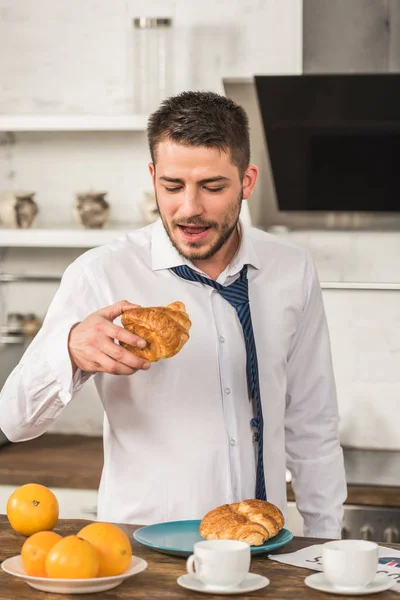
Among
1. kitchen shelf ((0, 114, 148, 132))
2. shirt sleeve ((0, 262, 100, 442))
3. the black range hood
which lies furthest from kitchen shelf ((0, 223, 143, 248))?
shirt sleeve ((0, 262, 100, 442))

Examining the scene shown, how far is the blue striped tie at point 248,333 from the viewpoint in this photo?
1.89m

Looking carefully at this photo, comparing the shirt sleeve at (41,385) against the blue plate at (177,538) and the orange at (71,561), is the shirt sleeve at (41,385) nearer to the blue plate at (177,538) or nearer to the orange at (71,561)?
the blue plate at (177,538)

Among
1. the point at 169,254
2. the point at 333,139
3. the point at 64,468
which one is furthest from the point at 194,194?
the point at 64,468

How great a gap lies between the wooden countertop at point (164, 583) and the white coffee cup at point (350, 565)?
2cm

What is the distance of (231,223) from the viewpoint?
181 cm

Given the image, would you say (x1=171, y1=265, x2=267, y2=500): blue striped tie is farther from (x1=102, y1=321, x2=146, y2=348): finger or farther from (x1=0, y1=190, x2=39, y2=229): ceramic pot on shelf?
(x1=0, y1=190, x2=39, y2=229): ceramic pot on shelf

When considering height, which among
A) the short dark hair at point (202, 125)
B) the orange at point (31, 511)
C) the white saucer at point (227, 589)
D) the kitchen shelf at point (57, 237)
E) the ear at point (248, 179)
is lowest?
the white saucer at point (227, 589)

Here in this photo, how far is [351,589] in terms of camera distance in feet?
4.17

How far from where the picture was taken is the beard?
5.71 ft

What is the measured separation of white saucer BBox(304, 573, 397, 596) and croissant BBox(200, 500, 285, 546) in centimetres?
12

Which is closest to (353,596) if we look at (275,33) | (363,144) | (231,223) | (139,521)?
(139,521)

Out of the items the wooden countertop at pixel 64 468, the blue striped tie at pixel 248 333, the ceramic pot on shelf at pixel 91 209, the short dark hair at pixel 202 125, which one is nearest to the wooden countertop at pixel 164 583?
the blue striped tie at pixel 248 333

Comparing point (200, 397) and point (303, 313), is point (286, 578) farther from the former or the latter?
point (303, 313)

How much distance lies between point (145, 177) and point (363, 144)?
0.85 meters
